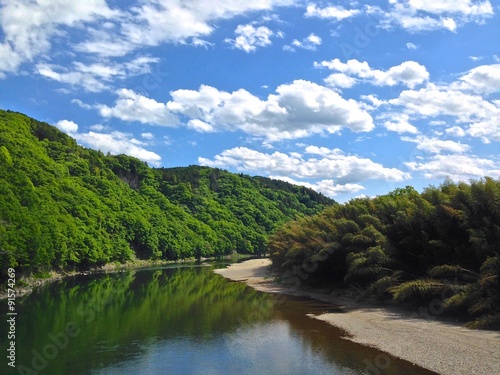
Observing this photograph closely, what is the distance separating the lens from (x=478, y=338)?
20.5 metres

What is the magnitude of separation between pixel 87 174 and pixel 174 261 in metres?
31.8

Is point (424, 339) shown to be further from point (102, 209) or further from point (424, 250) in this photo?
point (102, 209)

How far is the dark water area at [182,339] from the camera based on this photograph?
1819cm

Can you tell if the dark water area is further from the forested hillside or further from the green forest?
the forested hillside

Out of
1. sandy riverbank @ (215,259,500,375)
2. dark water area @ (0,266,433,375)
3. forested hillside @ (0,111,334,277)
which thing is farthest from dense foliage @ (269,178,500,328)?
forested hillside @ (0,111,334,277)

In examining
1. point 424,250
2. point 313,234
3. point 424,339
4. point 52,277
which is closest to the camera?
point 424,339

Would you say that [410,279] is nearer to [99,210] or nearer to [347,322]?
[347,322]

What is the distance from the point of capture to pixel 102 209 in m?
95.5

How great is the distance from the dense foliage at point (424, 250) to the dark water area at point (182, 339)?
4.78 m

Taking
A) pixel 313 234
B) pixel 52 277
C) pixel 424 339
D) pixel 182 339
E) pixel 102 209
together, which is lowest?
pixel 52 277

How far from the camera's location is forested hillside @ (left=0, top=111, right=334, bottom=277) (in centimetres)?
5060

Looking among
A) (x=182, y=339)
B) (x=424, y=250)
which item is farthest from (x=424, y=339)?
(x=182, y=339)

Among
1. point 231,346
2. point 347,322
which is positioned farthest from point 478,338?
point 231,346

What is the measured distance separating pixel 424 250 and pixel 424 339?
35.2ft
